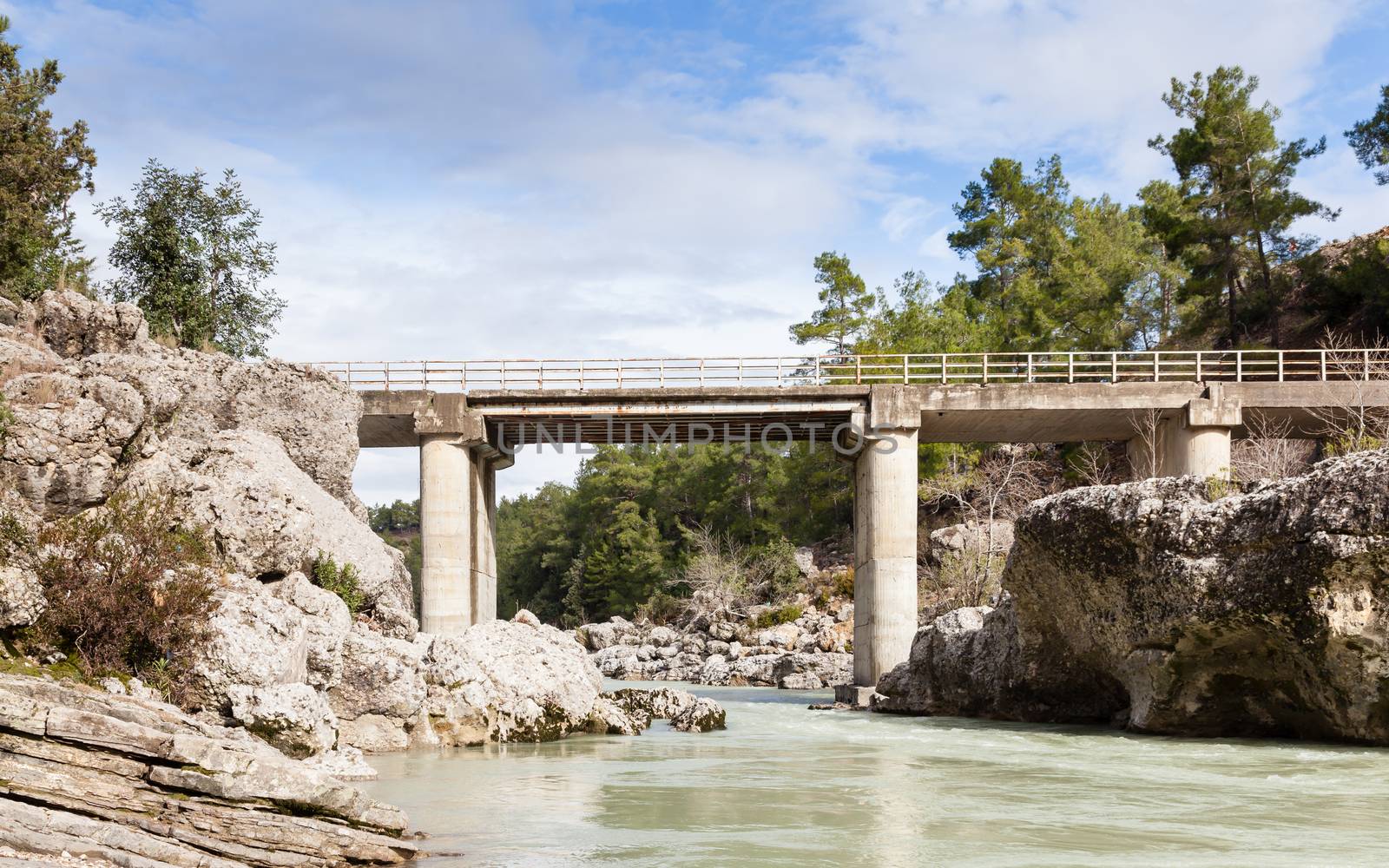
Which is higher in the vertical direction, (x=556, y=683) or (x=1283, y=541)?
(x=1283, y=541)

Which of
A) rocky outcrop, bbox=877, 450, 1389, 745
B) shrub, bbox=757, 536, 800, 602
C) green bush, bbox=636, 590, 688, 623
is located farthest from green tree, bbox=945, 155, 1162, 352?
rocky outcrop, bbox=877, 450, 1389, 745

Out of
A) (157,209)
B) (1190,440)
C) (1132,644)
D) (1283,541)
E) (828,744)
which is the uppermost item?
(157,209)

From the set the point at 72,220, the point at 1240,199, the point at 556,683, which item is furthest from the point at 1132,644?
the point at 72,220

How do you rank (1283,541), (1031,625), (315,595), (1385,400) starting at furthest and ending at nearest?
(1385,400) < (1031,625) < (315,595) < (1283,541)

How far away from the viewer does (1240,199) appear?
45.9 meters

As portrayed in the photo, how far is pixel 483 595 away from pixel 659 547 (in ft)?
131

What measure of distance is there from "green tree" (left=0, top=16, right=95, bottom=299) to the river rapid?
72.3 feet

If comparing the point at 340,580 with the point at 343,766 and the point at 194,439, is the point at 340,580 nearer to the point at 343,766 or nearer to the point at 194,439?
the point at 194,439

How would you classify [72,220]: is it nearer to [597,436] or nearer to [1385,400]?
[597,436]

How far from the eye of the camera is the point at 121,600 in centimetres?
1367

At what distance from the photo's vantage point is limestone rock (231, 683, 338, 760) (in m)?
14.0

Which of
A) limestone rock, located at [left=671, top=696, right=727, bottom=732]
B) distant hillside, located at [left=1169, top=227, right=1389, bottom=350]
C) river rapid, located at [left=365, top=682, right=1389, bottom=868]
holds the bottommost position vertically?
limestone rock, located at [left=671, top=696, right=727, bottom=732]

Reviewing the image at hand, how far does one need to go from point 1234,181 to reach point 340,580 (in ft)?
129

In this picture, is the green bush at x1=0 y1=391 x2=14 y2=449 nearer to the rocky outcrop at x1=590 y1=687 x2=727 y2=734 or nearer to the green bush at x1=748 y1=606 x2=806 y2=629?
the rocky outcrop at x1=590 y1=687 x2=727 y2=734
